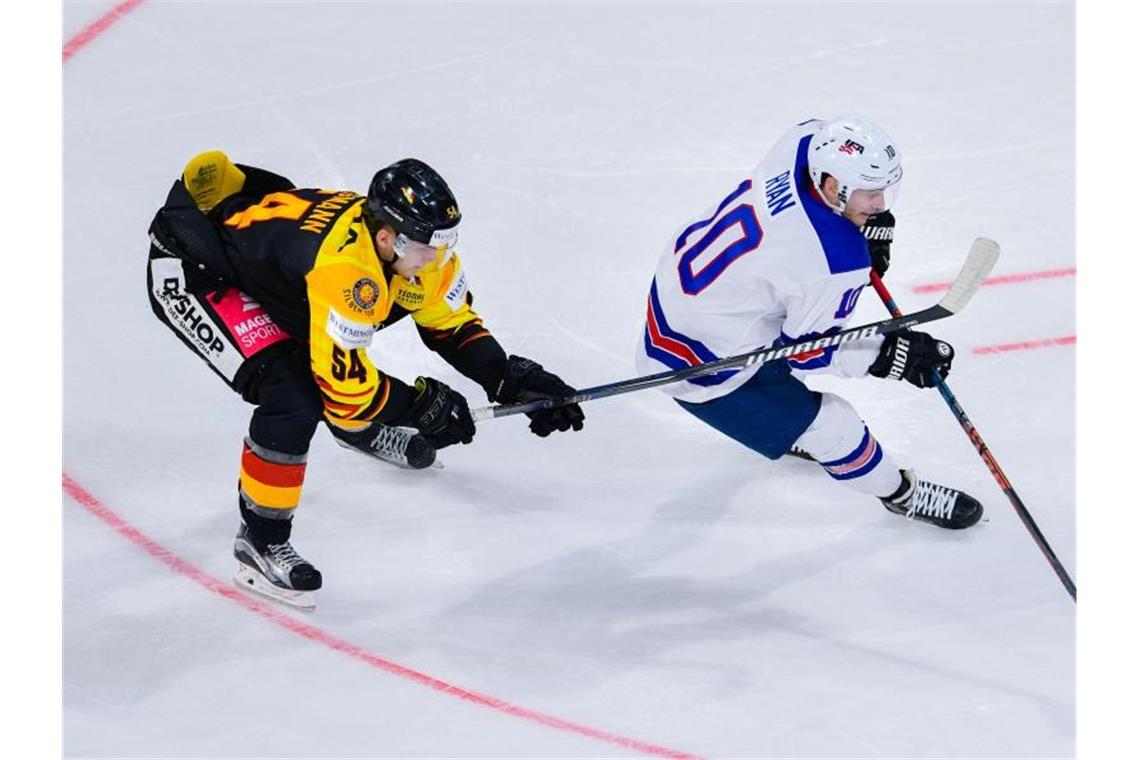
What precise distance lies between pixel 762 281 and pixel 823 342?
240 millimetres

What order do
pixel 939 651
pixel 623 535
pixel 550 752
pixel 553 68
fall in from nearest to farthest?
1. pixel 550 752
2. pixel 939 651
3. pixel 623 535
4. pixel 553 68

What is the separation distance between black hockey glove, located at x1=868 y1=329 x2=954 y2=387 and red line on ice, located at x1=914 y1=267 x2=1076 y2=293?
4.59ft

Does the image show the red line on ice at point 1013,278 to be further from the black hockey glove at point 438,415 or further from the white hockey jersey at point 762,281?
the black hockey glove at point 438,415

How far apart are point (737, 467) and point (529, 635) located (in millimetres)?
1029

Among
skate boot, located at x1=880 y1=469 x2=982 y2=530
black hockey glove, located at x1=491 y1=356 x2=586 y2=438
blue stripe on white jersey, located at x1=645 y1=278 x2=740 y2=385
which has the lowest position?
skate boot, located at x1=880 y1=469 x2=982 y2=530

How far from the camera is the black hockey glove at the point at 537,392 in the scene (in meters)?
4.89

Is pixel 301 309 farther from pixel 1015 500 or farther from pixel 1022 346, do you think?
pixel 1022 346

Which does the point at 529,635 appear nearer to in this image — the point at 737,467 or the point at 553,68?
the point at 737,467

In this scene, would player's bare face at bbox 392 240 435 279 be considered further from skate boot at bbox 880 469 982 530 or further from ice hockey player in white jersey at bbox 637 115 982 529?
skate boot at bbox 880 469 982 530

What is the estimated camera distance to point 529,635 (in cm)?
472

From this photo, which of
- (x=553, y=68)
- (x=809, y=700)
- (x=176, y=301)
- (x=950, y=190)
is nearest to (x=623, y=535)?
(x=809, y=700)

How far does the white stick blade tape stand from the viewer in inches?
185

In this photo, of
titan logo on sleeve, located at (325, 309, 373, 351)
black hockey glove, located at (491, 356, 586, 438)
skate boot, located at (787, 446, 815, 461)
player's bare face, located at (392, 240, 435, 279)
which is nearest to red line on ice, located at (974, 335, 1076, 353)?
skate boot, located at (787, 446, 815, 461)

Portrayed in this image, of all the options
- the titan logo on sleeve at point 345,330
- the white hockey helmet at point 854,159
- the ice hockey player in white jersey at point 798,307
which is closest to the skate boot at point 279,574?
the titan logo on sleeve at point 345,330
